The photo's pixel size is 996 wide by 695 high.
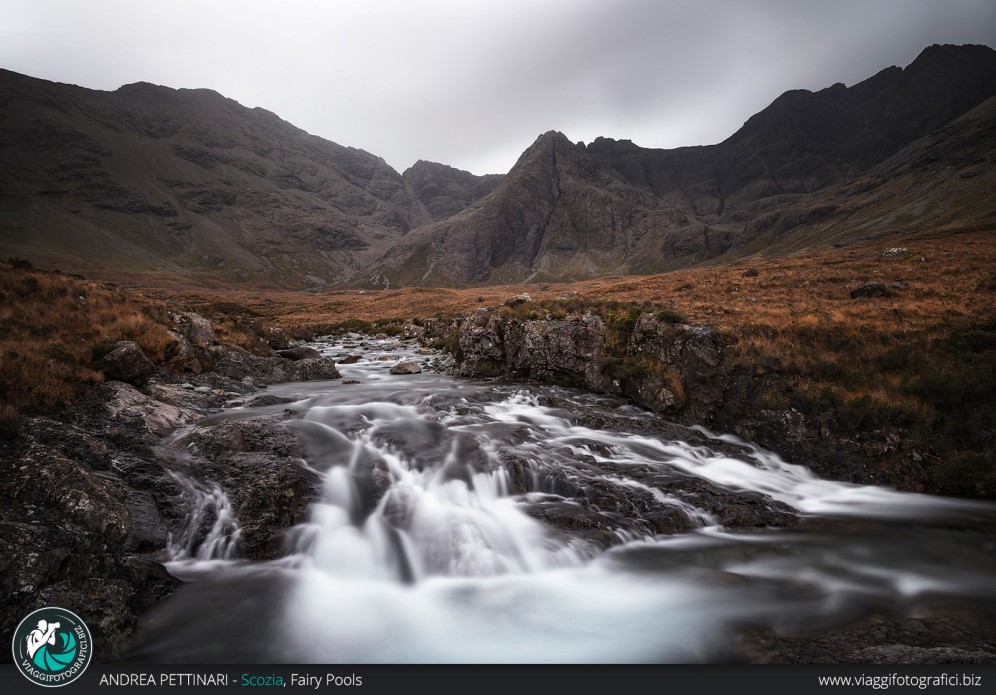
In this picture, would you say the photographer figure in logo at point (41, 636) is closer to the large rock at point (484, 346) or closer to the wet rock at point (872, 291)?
the large rock at point (484, 346)

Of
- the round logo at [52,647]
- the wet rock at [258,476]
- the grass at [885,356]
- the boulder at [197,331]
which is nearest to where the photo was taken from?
the round logo at [52,647]

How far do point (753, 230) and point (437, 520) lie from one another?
21200 cm

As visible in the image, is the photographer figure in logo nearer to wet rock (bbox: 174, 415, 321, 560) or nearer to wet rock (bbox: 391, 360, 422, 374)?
wet rock (bbox: 174, 415, 321, 560)

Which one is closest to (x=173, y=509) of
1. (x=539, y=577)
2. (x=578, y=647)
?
(x=539, y=577)

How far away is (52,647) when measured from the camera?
183 inches

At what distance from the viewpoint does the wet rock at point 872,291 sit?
845 inches

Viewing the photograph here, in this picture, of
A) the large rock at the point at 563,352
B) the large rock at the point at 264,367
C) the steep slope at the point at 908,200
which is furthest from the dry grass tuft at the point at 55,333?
the steep slope at the point at 908,200

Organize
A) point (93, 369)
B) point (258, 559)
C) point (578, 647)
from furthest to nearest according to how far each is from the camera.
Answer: point (93, 369)
point (258, 559)
point (578, 647)

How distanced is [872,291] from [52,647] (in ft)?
98.5

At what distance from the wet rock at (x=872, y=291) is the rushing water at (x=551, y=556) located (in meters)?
15.8

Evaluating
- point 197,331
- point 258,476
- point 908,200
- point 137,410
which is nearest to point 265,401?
point 137,410

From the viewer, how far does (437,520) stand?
29.6ft

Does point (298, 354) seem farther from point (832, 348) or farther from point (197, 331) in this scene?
point (832, 348)

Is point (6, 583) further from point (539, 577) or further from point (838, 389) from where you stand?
point (838, 389)
